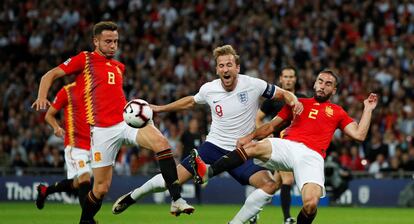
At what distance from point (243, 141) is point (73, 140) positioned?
3.78 meters

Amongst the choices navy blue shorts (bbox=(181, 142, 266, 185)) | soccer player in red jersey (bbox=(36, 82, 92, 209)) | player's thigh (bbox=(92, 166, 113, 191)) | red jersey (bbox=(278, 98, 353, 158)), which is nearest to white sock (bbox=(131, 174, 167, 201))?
navy blue shorts (bbox=(181, 142, 266, 185))

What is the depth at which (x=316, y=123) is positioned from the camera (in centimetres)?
1101

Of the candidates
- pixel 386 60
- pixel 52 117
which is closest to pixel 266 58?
pixel 386 60

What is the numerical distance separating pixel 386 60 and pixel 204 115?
499 centimetres

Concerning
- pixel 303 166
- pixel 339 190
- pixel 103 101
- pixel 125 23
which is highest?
pixel 125 23

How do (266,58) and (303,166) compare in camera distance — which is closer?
(303,166)

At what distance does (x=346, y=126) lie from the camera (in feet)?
36.4

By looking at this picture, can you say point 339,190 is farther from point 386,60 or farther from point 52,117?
point 52,117

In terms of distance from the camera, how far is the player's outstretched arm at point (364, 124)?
1087 centimetres

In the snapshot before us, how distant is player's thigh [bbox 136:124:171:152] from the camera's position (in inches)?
418

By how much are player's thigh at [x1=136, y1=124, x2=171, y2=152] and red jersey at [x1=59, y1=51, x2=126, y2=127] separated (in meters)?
0.50

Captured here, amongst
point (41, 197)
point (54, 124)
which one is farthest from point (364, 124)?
point (41, 197)

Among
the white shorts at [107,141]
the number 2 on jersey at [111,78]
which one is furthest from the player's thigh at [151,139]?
the number 2 on jersey at [111,78]

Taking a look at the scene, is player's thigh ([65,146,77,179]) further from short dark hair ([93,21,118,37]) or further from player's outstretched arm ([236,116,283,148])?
player's outstretched arm ([236,116,283,148])
